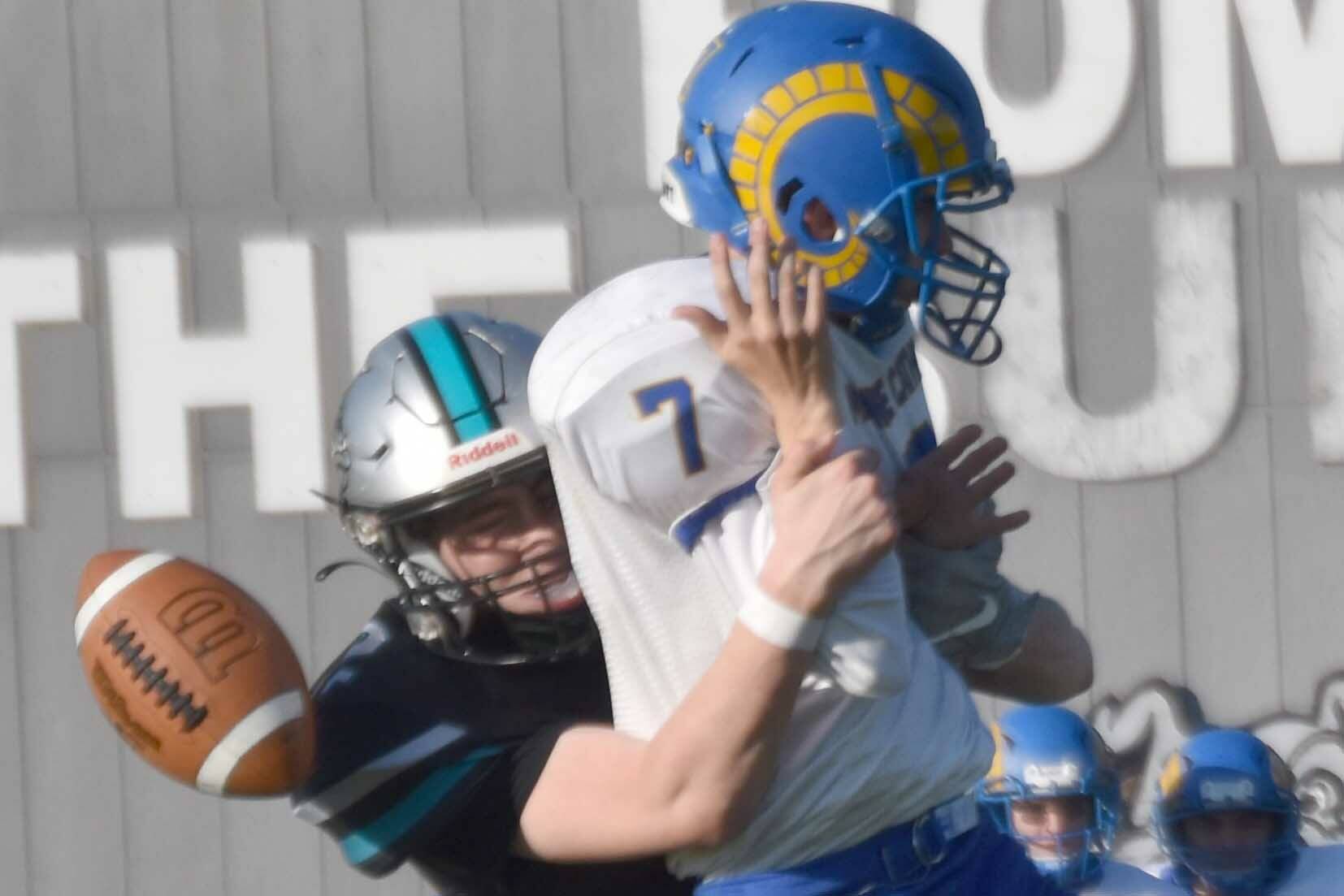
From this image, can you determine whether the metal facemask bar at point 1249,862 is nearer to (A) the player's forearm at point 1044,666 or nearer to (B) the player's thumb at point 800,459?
(A) the player's forearm at point 1044,666

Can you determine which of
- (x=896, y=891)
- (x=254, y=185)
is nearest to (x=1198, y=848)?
(x=896, y=891)

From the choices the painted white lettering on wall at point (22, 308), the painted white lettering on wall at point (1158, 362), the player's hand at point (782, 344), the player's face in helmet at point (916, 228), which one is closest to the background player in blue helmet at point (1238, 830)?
the painted white lettering on wall at point (1158, 362)

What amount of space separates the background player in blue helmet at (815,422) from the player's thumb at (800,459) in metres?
0.02

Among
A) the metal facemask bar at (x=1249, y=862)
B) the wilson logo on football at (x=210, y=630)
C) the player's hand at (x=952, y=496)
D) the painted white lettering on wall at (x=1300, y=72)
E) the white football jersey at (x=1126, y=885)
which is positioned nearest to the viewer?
the player's hand at (x=952, y=496)

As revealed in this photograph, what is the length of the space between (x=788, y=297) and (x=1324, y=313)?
9.12 ft

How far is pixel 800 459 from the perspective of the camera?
1482mm

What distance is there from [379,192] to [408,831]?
2491mm

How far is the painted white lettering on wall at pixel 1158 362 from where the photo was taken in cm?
399

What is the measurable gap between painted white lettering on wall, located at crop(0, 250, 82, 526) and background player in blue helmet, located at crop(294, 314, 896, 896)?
2132mm

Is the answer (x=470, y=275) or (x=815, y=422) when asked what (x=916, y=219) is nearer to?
(x=815, y=422)

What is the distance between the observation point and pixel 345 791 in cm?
179

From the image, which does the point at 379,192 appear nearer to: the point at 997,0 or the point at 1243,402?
the point at 997,0

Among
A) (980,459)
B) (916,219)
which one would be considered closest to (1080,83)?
(980,459)

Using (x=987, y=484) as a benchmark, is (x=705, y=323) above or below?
above
